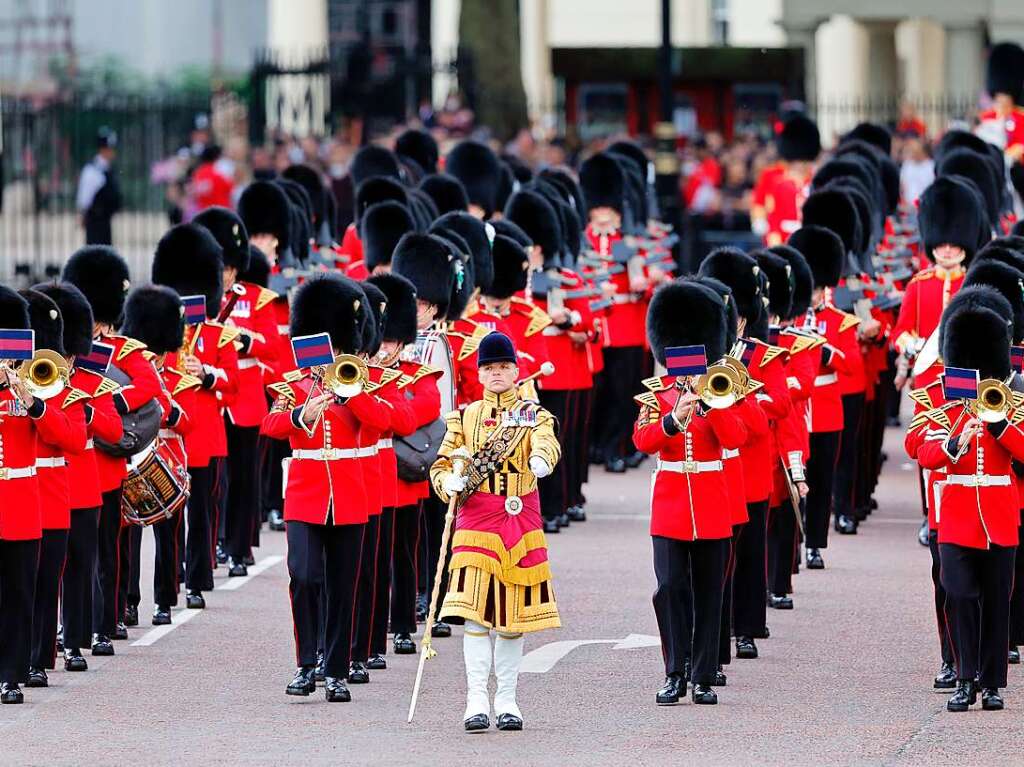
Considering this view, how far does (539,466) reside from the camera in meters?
8.79

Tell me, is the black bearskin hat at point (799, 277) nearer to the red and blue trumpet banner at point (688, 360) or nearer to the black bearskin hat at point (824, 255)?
the black bearskin hat at point (824, 255)

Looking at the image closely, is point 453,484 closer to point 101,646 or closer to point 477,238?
point 101,646

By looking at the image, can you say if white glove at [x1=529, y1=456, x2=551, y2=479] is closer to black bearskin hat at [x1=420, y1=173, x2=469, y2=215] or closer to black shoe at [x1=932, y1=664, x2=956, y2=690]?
black shoe at [x1=932, y1=664, x2=956, y2=690]

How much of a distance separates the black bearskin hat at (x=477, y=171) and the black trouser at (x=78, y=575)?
678 centimetres

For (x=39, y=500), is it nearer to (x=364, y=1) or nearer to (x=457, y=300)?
(x=457, y=300)

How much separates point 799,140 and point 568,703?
35.6ft

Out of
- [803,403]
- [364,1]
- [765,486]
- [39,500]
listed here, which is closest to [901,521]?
[803,403]

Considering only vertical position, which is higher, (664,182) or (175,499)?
(664,182)

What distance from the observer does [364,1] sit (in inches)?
1797

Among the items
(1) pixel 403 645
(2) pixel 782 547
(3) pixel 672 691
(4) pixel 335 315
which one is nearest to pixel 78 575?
(1) pixel 403 645

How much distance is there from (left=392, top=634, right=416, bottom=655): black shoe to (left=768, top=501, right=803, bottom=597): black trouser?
1542 millimetres

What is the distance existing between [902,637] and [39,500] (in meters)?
3.42

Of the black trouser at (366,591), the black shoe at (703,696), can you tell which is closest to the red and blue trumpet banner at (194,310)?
the black trouser at (366,591)

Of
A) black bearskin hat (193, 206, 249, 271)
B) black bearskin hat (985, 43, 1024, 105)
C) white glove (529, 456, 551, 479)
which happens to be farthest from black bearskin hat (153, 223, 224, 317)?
black bearskin hat (985, 43, 1024, 105)
